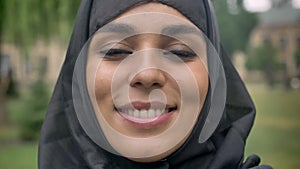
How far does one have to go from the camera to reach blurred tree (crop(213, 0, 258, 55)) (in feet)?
7.22

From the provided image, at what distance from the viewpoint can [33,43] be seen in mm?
2721

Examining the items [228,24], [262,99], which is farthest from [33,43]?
[262,99]

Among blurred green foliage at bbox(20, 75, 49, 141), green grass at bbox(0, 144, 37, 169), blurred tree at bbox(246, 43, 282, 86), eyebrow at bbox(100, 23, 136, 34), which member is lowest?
green grass at bbox(0, 144, 37, 169)

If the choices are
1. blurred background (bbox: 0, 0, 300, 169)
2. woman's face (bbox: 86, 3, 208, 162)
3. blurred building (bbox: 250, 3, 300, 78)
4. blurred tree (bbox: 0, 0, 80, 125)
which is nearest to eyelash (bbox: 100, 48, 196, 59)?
woman's face (bbox: 86, 3, 208, 162)

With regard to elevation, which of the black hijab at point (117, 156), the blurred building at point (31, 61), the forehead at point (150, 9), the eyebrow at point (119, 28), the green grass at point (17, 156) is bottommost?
the green grass at point (17, 156)

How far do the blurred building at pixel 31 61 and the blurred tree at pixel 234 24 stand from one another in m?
0.99

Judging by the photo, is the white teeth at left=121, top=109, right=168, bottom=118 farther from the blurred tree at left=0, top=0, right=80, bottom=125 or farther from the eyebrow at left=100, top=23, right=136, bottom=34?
the blurred tree at left=0, top=0, right=80, bottom=125

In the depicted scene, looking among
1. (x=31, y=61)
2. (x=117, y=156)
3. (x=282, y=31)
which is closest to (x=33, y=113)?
(x=31, y=61)

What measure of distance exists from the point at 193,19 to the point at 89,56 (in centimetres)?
16

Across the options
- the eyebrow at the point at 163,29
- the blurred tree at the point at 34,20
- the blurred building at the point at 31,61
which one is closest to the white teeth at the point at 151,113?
the eyebrow at the point at 163,29

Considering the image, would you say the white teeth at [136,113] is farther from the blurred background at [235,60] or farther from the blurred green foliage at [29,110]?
the blurred green foliage at [29,110]

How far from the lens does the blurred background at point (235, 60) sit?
7.91 feet

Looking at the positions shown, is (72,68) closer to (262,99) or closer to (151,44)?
(151,44)

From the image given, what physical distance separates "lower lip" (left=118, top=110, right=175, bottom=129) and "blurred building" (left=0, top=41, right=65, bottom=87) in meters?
2.12
